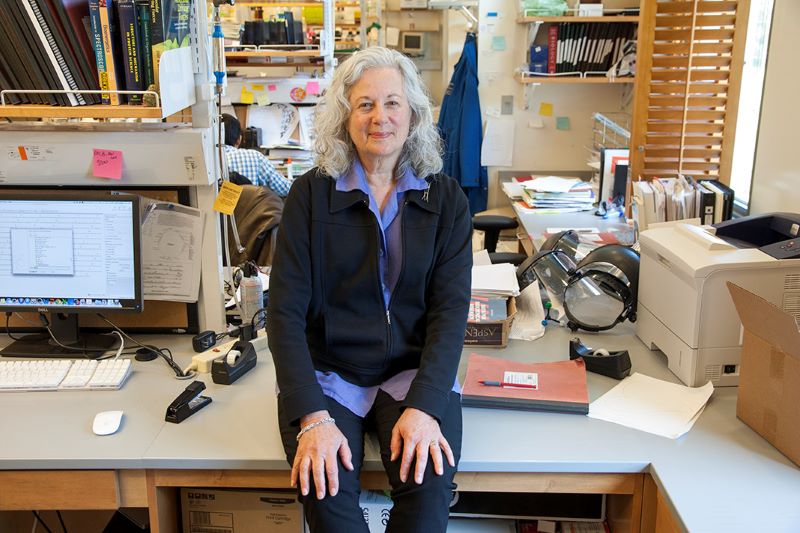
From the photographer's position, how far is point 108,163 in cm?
211

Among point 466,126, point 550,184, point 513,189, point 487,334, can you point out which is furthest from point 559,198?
point 487,334

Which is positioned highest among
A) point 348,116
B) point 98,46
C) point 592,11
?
point 592,11

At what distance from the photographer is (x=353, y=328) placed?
1.78 meters

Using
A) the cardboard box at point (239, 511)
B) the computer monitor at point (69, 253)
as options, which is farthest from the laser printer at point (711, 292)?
the computer monitor at point (69, 253)

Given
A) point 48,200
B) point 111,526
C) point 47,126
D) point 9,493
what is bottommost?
point 111,526

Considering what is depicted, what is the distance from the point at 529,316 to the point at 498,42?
296 cm

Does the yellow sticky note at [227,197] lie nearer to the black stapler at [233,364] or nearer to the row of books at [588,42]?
the black stapler at [233,364]

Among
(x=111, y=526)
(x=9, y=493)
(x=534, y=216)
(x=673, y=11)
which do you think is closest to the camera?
(x=9, y=493)

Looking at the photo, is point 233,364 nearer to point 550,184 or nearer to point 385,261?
point 385,261

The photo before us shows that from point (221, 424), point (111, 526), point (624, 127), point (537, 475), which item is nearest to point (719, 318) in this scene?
point (537, 475)

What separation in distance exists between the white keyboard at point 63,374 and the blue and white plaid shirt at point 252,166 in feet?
8.19

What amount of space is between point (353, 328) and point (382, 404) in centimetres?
18

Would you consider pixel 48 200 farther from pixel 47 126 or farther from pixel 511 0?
pixel 511 0

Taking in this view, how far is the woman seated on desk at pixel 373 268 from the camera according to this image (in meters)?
1.70
